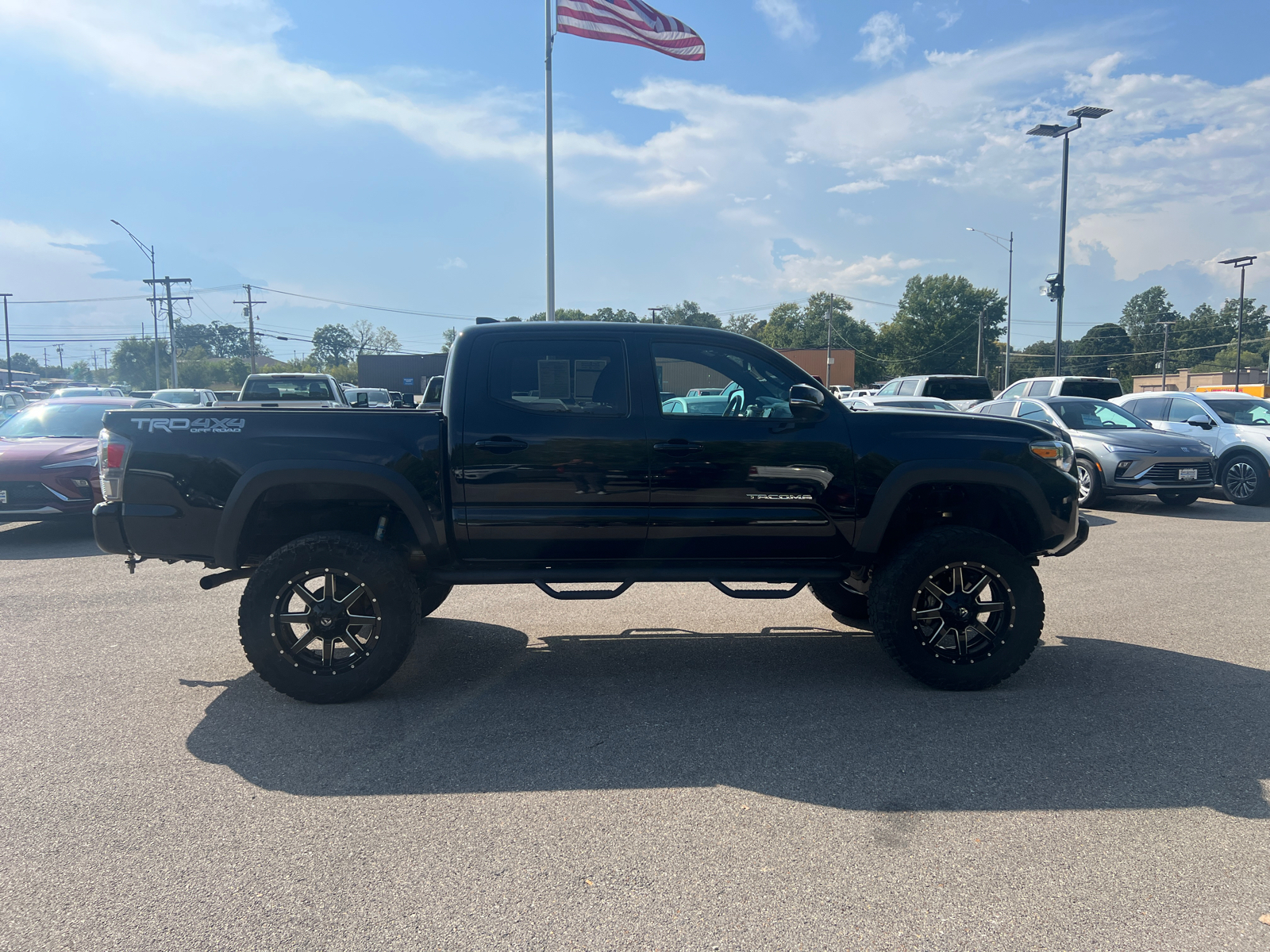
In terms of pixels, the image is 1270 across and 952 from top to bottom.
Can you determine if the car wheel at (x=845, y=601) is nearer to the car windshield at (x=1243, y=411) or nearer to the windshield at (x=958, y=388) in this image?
the car windshield at (x=1243, y=411)

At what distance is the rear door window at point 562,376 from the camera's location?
480cm

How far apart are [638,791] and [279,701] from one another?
2.26 meters

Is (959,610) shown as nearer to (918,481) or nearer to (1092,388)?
(918,481)

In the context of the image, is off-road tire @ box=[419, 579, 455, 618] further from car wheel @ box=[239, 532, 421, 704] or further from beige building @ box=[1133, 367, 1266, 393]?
beige building @ box=[1133, 367, 1266, 393]

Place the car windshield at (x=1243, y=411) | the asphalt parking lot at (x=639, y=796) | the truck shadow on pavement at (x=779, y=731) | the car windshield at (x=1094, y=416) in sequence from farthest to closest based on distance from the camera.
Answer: the car windshield at (x=1243, y=411) < the car windshield at (x=1094, y=416) < the truck shadow on pavement at (x=779, y=731) < the asphalt parking lot at (x=639, y=796)

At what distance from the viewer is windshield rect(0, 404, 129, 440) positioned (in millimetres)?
10734

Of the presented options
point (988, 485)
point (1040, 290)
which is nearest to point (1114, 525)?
point (988, 485)

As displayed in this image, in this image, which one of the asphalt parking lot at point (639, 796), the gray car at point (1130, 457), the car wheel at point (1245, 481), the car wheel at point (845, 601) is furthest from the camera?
the car wheel at point (1245, 481)

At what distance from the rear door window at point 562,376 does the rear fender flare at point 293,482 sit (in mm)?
726

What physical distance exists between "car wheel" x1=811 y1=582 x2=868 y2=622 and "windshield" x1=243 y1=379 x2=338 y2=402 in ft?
44.9

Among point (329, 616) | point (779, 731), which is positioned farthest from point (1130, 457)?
point (329, 616)

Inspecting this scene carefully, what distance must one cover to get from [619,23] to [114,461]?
629 inches

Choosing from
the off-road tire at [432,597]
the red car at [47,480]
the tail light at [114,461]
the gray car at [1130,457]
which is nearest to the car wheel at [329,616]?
the tail light at [114,461]

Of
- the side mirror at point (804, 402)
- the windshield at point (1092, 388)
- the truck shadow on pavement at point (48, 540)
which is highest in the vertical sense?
the windshield at point (1092, 388)
